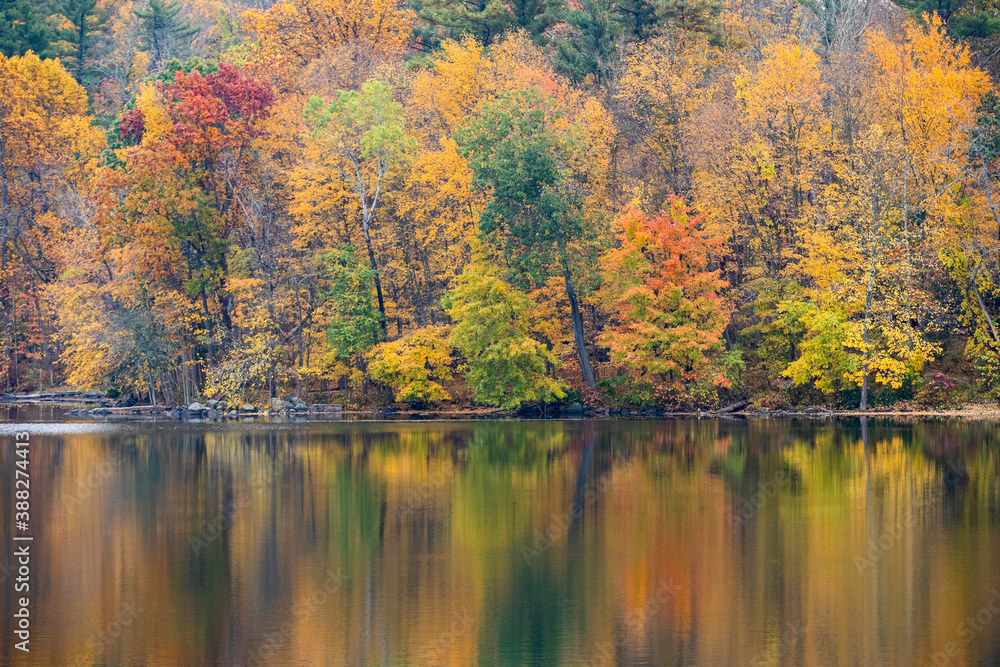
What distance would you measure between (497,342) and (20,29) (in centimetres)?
3772

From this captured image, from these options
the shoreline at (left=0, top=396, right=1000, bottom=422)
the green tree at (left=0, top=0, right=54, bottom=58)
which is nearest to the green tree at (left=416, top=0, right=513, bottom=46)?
the shoreline at (left=0, top=396, right=1000, bottom=422)

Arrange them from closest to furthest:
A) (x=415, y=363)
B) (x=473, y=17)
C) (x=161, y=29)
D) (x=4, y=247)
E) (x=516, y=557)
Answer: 1. (x=516, y=557)
2. (x=415, y=363)
3. (x=473, y=17)
4. (x=4, y=247)
5. (x=161, y=29)

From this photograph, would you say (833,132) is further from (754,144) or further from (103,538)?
(103,538)

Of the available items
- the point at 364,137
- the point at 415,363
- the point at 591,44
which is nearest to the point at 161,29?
the point at 364,137

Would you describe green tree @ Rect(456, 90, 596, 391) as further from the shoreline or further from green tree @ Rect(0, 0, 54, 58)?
green tree @ Rect(0, 0, 54, 58)

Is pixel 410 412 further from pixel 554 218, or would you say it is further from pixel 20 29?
pixel 20 29

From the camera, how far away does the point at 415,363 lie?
4934 cm

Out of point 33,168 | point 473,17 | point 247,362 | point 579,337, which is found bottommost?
point 247,362

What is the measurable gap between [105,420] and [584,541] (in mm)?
32937

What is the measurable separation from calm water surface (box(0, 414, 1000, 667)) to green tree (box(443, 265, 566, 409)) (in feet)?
48.5

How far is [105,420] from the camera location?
1869 inches

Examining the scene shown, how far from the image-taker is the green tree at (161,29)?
241ft

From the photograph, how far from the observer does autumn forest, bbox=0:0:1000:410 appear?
4656 cm

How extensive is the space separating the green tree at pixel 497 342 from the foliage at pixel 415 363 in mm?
1644
